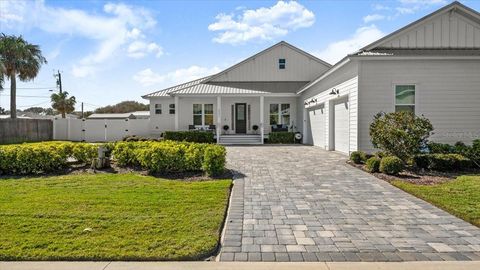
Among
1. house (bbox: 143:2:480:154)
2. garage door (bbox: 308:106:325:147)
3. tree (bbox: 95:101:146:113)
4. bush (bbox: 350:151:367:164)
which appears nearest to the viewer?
bush (bbox: 350:151:367:164)

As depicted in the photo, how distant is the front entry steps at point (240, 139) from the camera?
67.8ft

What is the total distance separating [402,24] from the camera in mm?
12992

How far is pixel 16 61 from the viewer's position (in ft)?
89.2

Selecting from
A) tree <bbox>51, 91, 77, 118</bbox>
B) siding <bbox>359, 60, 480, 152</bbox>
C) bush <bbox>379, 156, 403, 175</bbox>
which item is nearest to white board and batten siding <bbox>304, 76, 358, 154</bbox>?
siding <bbox>359, 60, 480, 152</bbox>

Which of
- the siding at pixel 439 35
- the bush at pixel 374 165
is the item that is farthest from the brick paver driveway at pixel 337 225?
the siding at pixel 439 35

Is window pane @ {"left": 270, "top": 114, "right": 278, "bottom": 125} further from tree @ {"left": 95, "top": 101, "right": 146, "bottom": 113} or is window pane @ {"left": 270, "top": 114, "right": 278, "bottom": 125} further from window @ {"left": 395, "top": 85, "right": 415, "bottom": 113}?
tree @ {"left": 95, "top": 101, "right": 146, "bottom": 113}

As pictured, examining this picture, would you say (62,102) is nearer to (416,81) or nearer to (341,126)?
(341,126)

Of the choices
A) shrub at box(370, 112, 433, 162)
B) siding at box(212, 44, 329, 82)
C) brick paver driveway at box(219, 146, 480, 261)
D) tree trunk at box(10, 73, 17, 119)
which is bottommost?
brick paver driveway at box(219, 146, 480, 261)

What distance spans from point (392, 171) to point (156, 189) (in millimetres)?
6085

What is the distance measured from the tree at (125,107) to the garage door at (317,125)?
166 feet

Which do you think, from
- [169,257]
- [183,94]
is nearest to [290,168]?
[169,257]

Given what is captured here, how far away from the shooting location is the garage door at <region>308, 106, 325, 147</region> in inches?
656

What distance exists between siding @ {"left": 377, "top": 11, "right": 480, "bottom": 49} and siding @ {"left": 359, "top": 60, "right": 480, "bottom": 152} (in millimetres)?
1057

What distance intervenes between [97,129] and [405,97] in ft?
73.6
